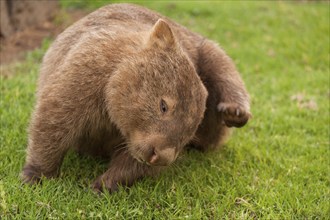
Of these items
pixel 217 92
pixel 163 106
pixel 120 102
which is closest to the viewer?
pixel 163 106

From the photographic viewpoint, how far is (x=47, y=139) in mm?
4020

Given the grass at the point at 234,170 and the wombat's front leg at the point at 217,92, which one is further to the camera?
the wombat's front leg at the point at 217,92

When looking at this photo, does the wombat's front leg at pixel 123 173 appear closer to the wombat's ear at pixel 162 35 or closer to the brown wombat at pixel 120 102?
the brown wombat at pixel 120 102

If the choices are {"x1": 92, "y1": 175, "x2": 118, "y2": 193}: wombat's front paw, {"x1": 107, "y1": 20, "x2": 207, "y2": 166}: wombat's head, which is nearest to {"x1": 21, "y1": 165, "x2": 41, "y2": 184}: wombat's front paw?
{"x1": 92, "y1": 175, "x2": 118, "y2": 193}: wombat's front paw

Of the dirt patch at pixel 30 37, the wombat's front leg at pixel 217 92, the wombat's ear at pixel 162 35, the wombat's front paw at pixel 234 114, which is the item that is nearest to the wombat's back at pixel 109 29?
the wombat's front leg at pixel 217 92

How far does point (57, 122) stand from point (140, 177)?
2.59 feet

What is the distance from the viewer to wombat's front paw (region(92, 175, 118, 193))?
403 cm

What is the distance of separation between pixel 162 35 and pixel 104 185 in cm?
122

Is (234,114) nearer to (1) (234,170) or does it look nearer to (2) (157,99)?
(1) (234,170)

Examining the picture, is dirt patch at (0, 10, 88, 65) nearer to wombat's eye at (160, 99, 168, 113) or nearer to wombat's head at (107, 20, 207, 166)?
wombat's head at (107, 20, 207, 166)

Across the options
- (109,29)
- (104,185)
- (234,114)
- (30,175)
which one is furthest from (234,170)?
(30,175)

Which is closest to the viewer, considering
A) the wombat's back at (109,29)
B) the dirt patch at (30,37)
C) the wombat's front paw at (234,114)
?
the wombat's back at (109,29)

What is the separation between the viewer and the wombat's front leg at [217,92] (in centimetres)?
471

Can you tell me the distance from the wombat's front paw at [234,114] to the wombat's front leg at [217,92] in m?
0.01
